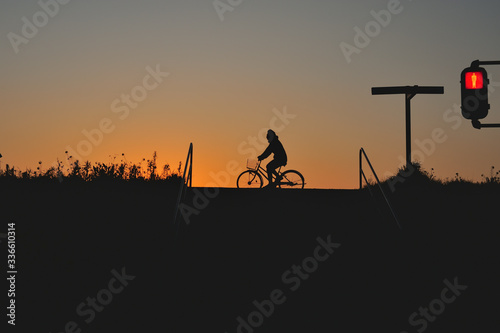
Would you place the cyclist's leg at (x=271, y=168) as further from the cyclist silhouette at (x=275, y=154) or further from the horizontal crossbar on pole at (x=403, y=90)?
the horizontal crossbar on pole at (x=403, y=90)

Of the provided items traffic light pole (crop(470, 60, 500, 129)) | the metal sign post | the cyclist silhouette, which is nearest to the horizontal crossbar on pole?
the metal sign post

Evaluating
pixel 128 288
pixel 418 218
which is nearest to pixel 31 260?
pixel 128 288

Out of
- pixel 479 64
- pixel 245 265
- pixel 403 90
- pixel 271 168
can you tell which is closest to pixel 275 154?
pixel 271 168

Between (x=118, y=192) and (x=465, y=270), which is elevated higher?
(x=118, y=192)

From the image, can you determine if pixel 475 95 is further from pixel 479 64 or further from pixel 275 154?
pixel 275 154

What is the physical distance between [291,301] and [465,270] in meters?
2.90

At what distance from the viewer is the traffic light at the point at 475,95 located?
1234cm

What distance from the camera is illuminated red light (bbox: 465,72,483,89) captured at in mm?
12367

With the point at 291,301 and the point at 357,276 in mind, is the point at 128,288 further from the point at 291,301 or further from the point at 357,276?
the point at 357,276

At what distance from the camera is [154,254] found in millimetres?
9750

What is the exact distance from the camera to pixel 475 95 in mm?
12359

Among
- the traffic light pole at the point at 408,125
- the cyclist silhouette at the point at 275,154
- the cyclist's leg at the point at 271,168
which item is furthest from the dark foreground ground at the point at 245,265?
the cyclist's leg at the point at 271,168

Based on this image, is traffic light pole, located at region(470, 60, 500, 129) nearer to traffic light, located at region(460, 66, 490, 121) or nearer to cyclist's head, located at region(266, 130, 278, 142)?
traffic light, located at region(460, 66, 490, 121)

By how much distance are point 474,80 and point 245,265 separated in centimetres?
582
